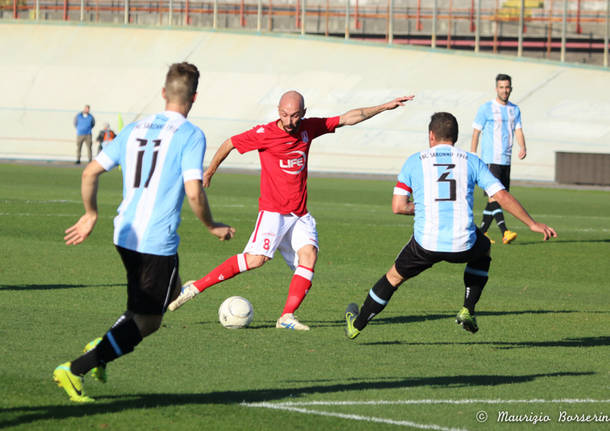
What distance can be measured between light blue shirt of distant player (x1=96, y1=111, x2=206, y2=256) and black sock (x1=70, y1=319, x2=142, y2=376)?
1.50 feet

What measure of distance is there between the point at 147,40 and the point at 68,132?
636 centimetres

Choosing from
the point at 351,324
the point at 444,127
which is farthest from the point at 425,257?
the point at 444,127

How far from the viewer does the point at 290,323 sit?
8.05 metres

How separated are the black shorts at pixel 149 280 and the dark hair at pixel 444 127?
268cm

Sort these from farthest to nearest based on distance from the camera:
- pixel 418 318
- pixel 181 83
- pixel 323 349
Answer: pixel 418 318 < pixel 323 349 < pixel 181 83

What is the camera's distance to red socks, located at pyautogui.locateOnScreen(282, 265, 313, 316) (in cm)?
816

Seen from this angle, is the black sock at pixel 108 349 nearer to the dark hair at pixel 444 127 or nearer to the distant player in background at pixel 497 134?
the dark hair at pixel 444 127

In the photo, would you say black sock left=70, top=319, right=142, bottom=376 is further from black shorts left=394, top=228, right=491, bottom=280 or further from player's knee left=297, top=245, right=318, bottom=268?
player's knee left=297, top=245, right=318, bottom=268

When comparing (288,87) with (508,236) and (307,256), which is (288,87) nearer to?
(508,236)

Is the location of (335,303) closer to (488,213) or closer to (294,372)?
(294,372)

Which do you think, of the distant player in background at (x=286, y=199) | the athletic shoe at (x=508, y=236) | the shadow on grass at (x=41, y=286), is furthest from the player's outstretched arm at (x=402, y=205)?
the athletic shoe at (x=508, y=236)

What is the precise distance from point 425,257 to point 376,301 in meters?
0.51

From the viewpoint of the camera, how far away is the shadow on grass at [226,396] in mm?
5320

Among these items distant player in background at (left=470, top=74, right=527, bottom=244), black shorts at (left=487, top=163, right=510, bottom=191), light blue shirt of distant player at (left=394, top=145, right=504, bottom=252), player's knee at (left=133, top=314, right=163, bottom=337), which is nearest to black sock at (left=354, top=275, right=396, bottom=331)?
light blue shirt of distant player at (left=394, top=145, right=504, bottom=252)
